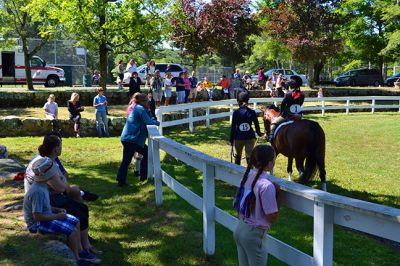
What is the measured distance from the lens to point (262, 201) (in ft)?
11.7

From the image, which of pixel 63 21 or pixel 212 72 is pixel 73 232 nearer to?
pixel 63 21

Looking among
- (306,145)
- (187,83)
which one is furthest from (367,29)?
(306,145)

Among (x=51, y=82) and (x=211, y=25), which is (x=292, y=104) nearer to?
(x=211, y=25)

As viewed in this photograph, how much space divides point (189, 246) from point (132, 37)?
1533 centimetres

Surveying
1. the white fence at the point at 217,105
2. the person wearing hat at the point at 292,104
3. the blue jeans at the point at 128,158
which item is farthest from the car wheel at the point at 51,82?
the person wearing hat at the point at 292,104

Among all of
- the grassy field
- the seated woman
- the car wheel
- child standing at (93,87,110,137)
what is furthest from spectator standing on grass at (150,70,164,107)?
the seated woman

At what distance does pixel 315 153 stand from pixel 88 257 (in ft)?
15.5

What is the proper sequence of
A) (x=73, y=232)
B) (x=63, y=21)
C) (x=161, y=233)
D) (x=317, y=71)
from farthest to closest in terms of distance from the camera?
(x=317, y=71)
(x=63, y=21)
(x=161, y=233)
(x=73, y=232)

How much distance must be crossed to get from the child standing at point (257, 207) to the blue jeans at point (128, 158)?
4833 mm

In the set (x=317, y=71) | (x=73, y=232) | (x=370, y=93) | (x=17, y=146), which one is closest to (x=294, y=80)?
(x=73, y=232)

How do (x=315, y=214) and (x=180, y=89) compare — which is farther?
(x=180, y=89)

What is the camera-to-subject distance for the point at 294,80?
9734 mm

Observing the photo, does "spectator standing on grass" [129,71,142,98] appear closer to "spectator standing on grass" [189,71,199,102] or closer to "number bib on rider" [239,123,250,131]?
"spectator standing on grass" [189,71,199,102]

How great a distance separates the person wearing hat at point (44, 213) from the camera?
464 centimetres
